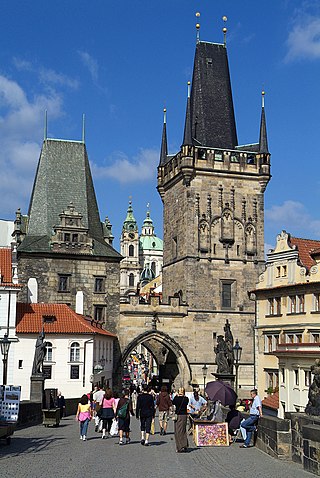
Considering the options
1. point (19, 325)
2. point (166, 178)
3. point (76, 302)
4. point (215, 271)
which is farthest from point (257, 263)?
point (19, 325)

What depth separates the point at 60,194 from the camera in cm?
4991

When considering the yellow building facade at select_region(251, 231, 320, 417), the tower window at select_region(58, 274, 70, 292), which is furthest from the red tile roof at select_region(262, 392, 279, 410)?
the tower window at select_region(58, 274, 70, 292)

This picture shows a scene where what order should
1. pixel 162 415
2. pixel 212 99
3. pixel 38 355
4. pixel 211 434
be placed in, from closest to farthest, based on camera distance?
pixel 211 434 → pixel 162 415 → pixel 38 355 → pixel 212 99

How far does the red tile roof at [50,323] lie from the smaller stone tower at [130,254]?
112 metres

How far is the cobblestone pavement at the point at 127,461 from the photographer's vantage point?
10794 millimetres

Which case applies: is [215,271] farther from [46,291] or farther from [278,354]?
[278,354]

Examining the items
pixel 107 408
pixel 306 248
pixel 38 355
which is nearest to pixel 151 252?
pixel 306 248

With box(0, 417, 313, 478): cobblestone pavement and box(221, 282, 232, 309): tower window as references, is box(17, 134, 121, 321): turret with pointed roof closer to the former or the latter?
box(221, 282, 232, 309): tower window

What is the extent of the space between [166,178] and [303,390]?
29.5 m

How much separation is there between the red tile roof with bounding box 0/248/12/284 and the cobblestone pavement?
22462mm


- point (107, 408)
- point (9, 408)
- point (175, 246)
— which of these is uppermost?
point (175, 246)

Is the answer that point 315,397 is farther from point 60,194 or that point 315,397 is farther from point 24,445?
point 60,194

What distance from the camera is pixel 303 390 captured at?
2712cm

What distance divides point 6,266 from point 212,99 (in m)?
21.9
